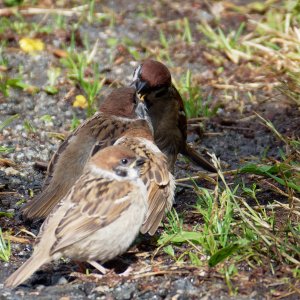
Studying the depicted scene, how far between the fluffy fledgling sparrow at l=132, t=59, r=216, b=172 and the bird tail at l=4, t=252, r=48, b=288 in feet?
7.47

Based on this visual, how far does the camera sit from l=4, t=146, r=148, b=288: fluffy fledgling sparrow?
5.00 m

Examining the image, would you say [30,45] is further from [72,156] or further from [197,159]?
[72,156]

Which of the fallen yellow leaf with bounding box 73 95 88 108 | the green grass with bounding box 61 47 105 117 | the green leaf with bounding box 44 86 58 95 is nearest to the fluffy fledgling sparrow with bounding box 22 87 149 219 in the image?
the green grass with bounding box 61 47 105 117

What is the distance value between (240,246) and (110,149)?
105cm

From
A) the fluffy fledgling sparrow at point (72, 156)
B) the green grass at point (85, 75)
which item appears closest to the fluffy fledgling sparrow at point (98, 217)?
the fluffy fledgling sparrow at point (72, 156)

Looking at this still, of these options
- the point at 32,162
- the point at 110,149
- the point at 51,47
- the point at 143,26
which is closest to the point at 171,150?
the point at 32,162

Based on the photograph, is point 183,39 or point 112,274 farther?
point 183,39

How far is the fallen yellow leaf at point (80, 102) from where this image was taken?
8320mm

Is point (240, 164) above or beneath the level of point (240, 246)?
beneath

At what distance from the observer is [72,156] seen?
20.0ft

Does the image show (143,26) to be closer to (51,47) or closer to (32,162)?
(51,47)

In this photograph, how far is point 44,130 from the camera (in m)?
7.87

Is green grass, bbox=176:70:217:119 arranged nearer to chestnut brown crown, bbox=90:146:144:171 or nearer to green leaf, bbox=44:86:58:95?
green leaf, bbox=44:86:58:95

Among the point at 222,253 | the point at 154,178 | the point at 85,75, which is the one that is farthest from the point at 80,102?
the point at 222,253
